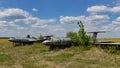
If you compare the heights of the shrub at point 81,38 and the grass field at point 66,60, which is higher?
the shrub at point 81,38

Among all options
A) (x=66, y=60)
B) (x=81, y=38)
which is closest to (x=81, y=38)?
(x=81, y=38)

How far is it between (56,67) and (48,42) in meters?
14.0

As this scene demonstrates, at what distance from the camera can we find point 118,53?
21984 mm

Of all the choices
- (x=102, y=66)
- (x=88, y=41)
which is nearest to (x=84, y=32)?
(x=88, y=41)

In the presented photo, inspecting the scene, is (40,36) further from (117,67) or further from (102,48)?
(117,67)

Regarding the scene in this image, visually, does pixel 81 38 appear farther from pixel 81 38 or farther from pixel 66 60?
pixel 66 60

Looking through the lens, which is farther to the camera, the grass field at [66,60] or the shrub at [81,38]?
the shrub at [81,38]

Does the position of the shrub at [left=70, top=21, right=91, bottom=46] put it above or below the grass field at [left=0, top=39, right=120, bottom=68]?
above

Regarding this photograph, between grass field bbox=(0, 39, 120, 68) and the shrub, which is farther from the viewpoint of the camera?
the shrub

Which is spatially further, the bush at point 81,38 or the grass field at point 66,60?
the bush at point 81,38

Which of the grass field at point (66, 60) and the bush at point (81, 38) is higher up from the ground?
the bush at point (81, 38)

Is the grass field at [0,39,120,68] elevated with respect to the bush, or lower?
lower

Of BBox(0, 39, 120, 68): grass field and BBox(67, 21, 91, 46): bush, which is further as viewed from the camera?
BBox(67, 21, 91, 46): bush

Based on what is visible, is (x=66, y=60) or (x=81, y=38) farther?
(x=81, y=38)
